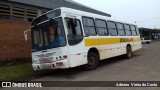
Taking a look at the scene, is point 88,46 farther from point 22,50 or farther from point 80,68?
point 22,50

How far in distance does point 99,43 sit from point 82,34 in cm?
180

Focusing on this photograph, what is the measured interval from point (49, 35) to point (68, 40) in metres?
1.01

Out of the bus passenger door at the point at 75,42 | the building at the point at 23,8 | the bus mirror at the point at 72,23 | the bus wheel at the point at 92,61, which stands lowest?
the bus wheel at the point at 92,61

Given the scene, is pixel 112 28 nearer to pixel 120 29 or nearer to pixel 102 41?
pixel 120 29

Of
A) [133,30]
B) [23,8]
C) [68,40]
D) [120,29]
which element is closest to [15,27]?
[23,8]

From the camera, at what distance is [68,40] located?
36.6ft

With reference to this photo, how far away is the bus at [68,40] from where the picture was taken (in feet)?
36.3

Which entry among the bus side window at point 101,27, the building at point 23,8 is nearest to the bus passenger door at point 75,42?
the bus side window at point 101,27

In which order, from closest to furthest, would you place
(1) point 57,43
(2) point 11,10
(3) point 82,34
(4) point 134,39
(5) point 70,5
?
(1) point 57,43, (3) point 82,34, (2) point 11,10, (4) point 134,39, (5) point 70,5

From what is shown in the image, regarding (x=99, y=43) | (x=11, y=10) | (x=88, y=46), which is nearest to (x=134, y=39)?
(x=99, y=43)

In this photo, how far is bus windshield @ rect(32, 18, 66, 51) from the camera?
36.4 feet

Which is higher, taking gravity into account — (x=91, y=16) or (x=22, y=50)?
(x=91, y=16)

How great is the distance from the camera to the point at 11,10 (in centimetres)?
1800

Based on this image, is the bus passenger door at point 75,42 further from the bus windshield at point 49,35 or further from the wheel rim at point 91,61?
the wheel rim at point 91,61
